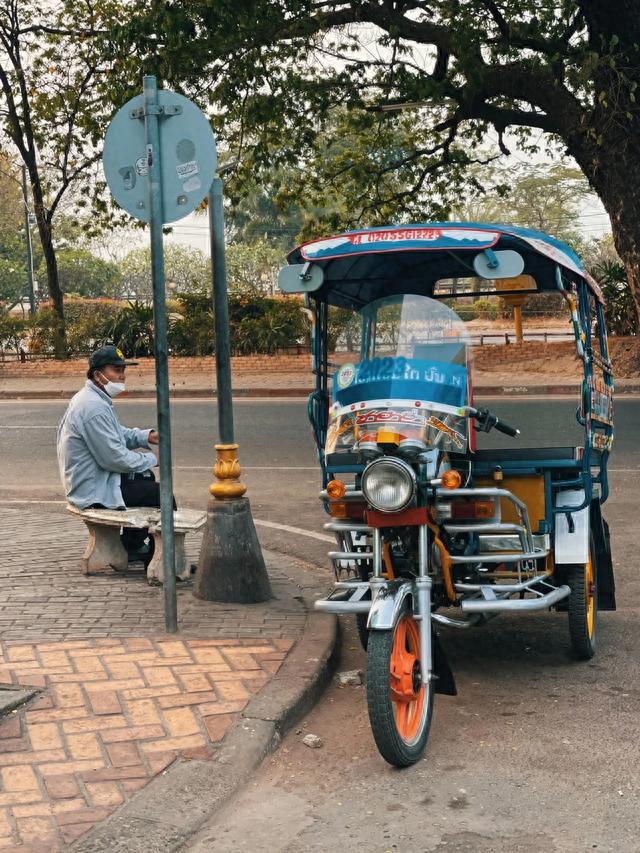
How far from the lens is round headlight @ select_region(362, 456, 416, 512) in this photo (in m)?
4.54

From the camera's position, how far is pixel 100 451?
718 cm

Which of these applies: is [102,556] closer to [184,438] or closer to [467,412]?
[467,412]

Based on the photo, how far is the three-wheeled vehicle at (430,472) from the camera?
4.55 meters

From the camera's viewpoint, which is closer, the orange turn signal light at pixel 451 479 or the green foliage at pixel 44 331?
the orange turn signal light at pixel 451 479

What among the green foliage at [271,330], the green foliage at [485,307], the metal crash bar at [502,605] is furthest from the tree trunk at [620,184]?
the metal crash bar at [502,605]

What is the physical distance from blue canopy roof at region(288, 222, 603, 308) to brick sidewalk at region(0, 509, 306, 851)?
6.02 ft

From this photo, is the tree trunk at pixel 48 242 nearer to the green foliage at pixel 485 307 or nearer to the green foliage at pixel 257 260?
the green foliage at pixel 485 307

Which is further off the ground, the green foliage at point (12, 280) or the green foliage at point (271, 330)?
the green foliage at point (12, 280)

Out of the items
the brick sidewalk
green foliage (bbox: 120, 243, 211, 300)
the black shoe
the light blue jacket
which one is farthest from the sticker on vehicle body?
green foliage (bbox: 120, 243, 211, 300)

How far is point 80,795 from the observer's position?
13.0ft

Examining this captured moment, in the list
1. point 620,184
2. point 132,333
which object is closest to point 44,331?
point 132,333

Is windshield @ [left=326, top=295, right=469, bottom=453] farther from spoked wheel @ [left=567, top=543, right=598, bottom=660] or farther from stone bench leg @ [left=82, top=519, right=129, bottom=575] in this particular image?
stone bench leg @ [left=82, top=519, right=129, bottom=575]

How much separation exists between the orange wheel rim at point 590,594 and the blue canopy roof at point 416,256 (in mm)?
1447

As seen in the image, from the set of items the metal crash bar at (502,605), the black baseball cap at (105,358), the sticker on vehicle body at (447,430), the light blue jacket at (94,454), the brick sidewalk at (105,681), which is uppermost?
the black baseball cap at (105,358)
